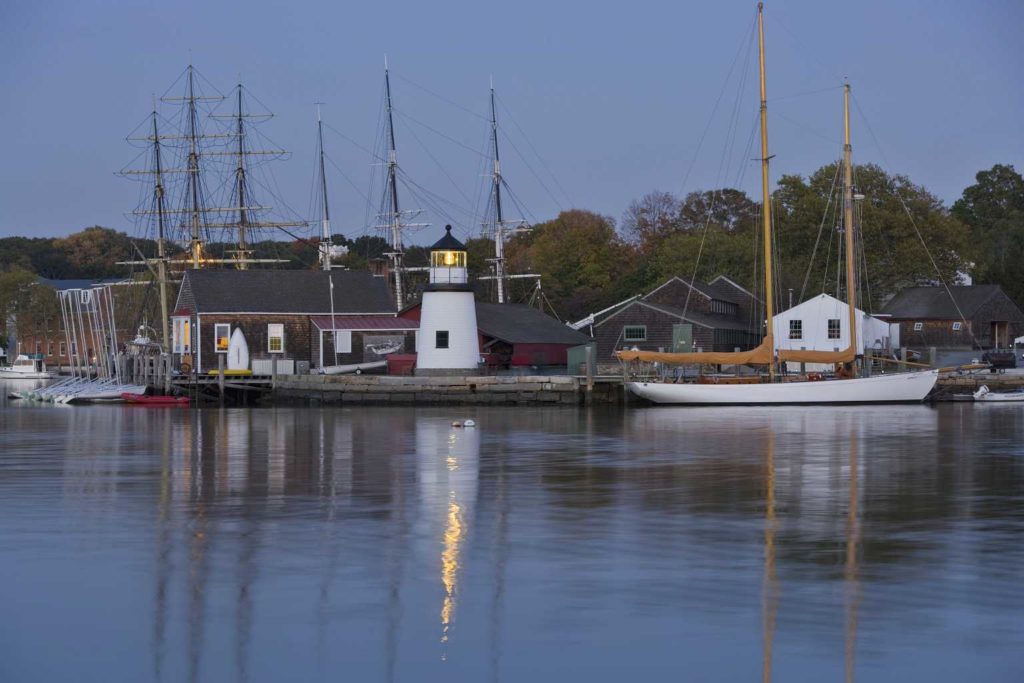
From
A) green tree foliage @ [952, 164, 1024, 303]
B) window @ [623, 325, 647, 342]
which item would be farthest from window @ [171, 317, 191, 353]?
green tree foliage @ [952, 164, 1024, 303]

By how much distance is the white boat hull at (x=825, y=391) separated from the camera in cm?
5488

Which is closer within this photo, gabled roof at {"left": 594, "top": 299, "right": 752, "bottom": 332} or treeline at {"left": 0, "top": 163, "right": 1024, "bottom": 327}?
gabled roof at {"left": 594, "top": 299, "right": 752, "bottom": 332}

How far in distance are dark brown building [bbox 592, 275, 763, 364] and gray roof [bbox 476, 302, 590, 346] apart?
6.05ft

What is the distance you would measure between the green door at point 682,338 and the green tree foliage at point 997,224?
3781 centimetres

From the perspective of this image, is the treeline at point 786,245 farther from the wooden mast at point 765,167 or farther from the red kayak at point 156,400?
the red kayak at point 156,400

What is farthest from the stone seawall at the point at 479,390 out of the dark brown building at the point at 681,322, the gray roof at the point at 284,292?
the dark brown building at the point at 681,322

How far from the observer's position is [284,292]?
228 feet

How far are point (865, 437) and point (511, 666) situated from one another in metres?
26.3

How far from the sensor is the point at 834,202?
92375mm

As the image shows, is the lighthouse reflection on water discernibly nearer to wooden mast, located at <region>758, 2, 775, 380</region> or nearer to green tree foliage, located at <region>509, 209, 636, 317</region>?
wooden mast, located at <region>758, 2, 775, 380</region>

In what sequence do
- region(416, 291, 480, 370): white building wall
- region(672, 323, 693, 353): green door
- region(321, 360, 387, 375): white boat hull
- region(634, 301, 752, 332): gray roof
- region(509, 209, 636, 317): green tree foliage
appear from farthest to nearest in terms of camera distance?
region(509, 209, 636, 317): green tree foliage
region(634, 301, 752, 332): gray roof
region(672, 323, 693, 353): green door
region(321, 360, 387, 375): white boat hull
region(416, 291, 480, 370): white building wall

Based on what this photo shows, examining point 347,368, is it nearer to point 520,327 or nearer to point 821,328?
point 520,327

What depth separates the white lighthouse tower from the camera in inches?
2415

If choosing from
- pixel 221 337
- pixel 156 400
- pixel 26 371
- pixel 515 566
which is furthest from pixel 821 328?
pixel 26 371
